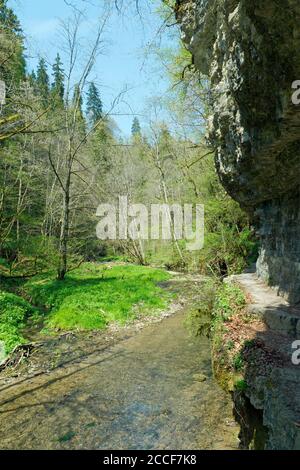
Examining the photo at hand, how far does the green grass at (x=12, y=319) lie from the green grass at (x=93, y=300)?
82 centimetres

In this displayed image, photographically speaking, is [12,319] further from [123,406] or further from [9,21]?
[9,21]

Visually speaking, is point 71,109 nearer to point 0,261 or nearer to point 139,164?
point 0,261

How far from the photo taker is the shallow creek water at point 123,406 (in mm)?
4902

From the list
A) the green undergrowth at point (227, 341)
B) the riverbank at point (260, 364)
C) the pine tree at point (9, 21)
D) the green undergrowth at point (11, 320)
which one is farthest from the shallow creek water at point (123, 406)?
the pine tree at point (9, 21)

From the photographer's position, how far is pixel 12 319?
32.5 feet

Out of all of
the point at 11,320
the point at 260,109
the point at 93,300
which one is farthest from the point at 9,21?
the point at 93,300

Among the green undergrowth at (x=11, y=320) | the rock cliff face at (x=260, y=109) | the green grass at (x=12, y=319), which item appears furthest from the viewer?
the green grass at (x=12, y=319)

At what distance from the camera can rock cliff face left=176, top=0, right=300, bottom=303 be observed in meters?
3.89

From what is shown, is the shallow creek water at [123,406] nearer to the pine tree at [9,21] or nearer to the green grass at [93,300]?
the green grass at [93,300]

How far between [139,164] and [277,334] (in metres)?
28.3

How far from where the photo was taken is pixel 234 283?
10016 mm

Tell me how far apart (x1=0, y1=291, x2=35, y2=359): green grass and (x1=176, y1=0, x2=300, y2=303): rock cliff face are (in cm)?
673

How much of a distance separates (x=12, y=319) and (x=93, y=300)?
9.44ft

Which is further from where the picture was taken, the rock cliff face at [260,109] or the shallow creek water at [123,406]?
the shallow creek water at [123,406]
